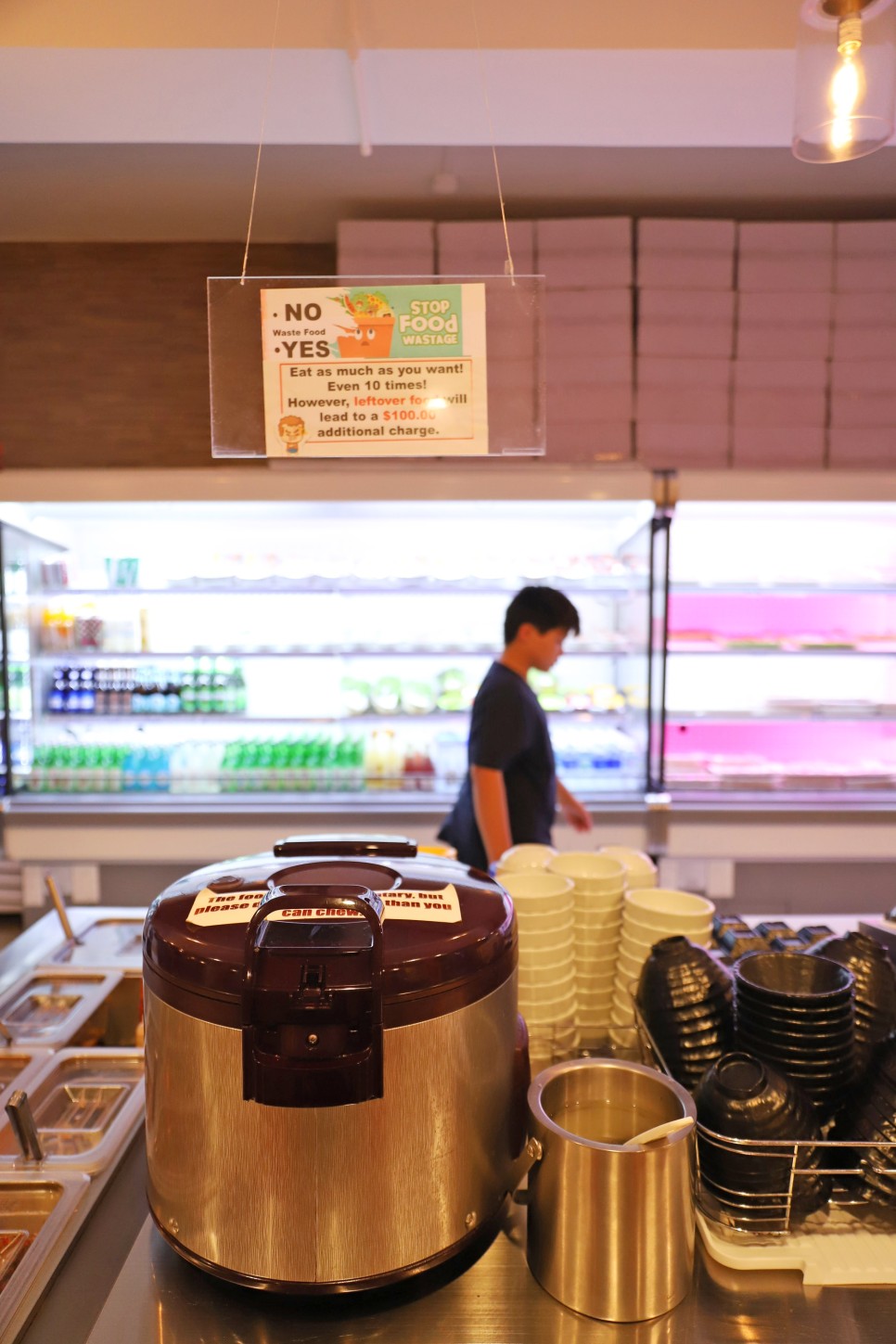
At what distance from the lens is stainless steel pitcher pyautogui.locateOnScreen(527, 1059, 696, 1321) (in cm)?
79

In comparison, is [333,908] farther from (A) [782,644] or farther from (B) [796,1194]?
(A) [782,644]

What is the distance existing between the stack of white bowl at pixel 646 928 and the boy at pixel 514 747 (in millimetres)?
1234

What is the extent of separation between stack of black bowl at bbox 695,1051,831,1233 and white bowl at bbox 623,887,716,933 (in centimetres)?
28

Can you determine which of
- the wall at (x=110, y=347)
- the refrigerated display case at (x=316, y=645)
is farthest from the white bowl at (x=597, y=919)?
the wall at (x=110, y=347)

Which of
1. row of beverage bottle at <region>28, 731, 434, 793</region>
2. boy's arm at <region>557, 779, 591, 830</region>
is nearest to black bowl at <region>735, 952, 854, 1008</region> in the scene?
boy's arm at <region>557, 779, 591, 830</region>

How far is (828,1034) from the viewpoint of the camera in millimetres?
966

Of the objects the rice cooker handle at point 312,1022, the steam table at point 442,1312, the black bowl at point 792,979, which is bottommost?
the steam table at point 442,1312

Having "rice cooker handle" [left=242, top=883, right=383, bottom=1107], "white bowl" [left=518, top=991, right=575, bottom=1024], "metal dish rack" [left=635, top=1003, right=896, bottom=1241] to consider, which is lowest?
"metal dish rack" [left=635, top=1003, right=896, bottom=1241]

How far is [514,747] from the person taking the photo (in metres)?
2.59

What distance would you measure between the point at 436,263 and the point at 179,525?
179 centimetres

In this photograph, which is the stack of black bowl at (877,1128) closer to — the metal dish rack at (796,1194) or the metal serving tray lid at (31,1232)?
the metal dish rack at (796,1194)

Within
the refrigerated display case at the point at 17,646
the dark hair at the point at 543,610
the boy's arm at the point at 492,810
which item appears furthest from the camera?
the refrigerated display case at the point at 17,646

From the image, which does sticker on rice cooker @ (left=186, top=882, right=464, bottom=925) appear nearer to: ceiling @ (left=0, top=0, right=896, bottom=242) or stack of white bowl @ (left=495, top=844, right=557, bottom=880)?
stack of white bowl @ (left=495, top=844, right=557, bottom=880)

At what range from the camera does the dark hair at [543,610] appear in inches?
104
